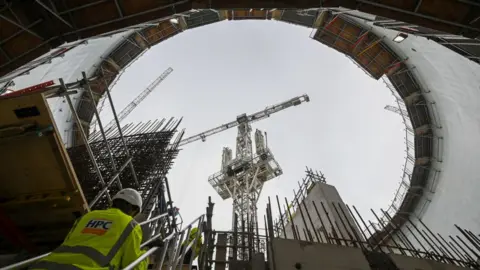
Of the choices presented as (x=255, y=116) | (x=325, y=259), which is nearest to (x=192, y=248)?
(x=325, y=259)

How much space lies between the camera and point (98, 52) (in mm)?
13578

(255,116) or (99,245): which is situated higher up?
(255,116)

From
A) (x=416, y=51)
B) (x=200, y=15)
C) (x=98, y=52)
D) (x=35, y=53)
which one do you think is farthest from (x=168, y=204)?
(x=416, y=51)

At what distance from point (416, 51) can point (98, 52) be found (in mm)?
13918

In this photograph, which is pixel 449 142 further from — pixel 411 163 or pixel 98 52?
pixel 98 52

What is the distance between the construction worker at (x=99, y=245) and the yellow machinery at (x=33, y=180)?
64.6 inches

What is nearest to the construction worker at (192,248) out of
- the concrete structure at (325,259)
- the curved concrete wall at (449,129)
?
the concrete structure at (325,259)

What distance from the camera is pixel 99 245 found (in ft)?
8.61

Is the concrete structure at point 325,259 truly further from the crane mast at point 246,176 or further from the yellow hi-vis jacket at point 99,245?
the crane mast at point 246,176

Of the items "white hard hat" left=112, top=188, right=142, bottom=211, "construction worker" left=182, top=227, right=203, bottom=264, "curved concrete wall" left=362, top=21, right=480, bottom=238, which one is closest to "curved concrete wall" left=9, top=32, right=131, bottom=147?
"construction worker" left=182, top=227, right=203, bottom=264

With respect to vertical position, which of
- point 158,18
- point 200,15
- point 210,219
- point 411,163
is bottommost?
point 210,219

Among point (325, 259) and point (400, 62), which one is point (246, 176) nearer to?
point (400, 62)

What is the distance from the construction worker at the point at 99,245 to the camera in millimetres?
2420

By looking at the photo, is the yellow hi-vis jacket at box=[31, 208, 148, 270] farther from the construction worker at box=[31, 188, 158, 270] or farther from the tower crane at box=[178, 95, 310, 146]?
the tower crane at box=[178, 95, 310, 146]
